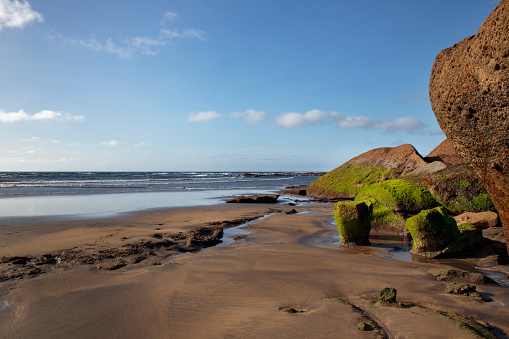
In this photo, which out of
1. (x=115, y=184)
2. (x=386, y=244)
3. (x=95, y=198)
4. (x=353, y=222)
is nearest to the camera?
(x=353, y=222)

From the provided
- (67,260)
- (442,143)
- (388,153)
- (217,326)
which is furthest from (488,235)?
A: (442,143)

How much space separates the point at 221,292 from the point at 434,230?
425cm

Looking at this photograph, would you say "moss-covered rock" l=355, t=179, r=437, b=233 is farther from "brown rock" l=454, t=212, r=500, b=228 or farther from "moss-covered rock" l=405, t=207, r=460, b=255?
"moss-covered rock" l=405, t=207, r=460, b=255

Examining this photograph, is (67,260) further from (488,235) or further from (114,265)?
(488,235)

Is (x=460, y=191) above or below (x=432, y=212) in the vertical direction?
above

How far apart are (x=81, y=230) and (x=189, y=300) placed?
582 cm

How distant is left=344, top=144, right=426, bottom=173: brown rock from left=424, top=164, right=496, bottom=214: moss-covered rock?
269 inches

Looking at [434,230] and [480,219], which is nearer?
[434,230]

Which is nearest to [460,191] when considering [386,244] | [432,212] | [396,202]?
[396,202]

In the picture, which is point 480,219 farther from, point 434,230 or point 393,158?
point 393,158

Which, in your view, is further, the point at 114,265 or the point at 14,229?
the point at 14,229

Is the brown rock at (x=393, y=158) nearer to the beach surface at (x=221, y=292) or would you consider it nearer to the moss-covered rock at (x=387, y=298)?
the beach surface at (x=221, y=292)

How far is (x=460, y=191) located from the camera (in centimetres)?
793

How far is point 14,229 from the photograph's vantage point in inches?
325
